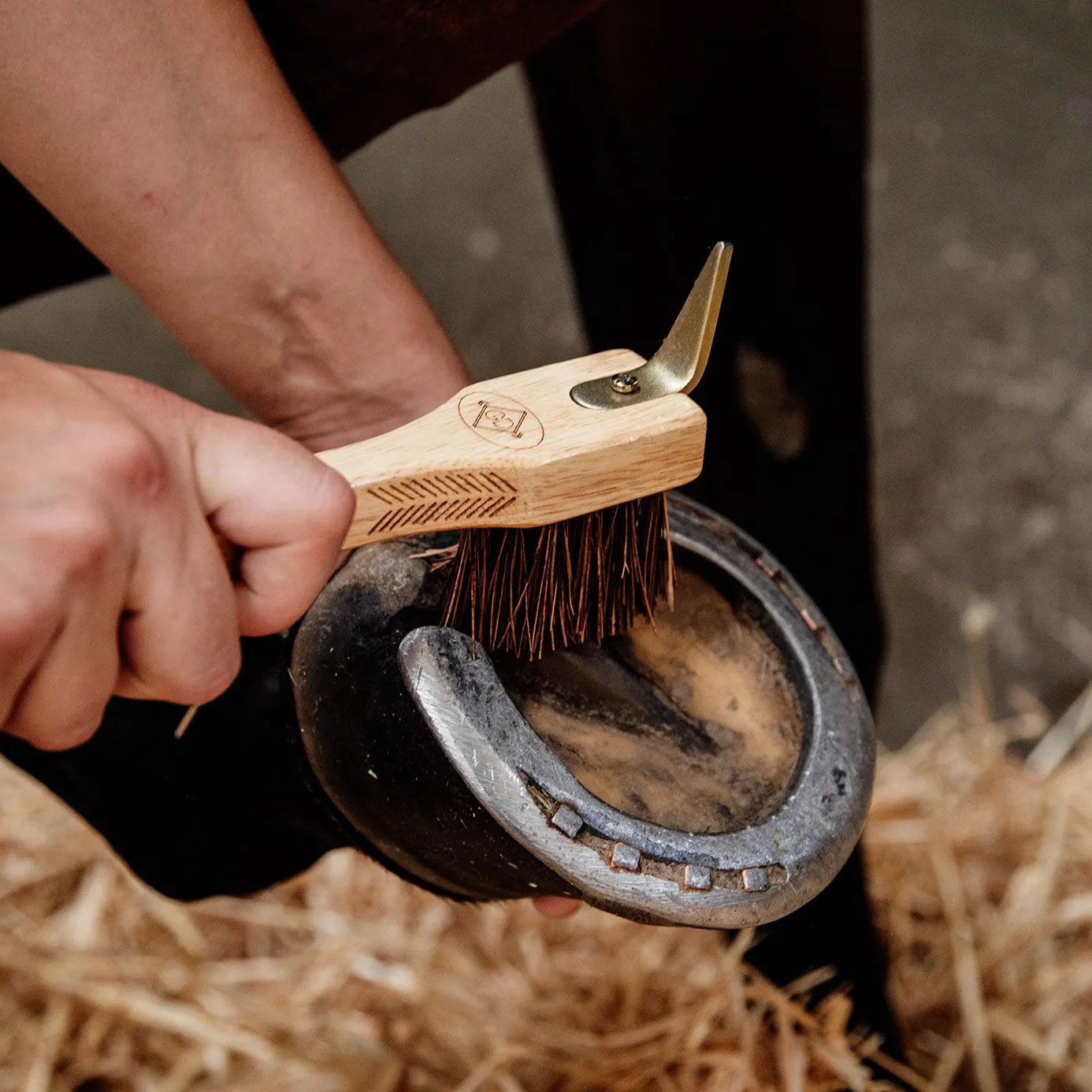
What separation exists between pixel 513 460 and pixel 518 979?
→ 82 centimetres

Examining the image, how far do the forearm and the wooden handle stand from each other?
18 cm

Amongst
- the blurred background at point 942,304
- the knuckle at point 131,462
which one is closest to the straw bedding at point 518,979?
the blurred background at point 942,304

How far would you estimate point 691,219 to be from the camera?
104 cm

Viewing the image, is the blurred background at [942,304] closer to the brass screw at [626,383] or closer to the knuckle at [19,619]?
the brass screw at [626,383]

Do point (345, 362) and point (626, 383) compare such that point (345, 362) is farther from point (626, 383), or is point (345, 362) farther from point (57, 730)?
point (57, 730)

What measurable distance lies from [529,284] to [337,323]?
52.5 inches

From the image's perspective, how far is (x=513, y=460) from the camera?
541 mm

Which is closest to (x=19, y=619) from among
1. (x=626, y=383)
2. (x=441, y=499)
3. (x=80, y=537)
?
(x=80, y=537)

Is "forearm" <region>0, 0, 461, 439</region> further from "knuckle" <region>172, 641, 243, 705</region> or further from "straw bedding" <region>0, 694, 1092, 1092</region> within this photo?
"straw bedding" <region>0, 694, 1092, 1092</region>

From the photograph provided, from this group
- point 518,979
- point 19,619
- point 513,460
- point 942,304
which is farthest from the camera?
point 942,304

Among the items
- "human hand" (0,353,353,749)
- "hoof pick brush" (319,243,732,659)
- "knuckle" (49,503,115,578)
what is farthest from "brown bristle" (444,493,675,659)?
"knuckle" (49,503,115,578)

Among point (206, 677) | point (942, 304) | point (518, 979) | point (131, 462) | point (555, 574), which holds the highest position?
point (131, 462)

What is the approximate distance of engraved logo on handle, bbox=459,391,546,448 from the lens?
551mm

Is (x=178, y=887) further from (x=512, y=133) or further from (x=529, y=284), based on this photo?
(x=512, y=133)
